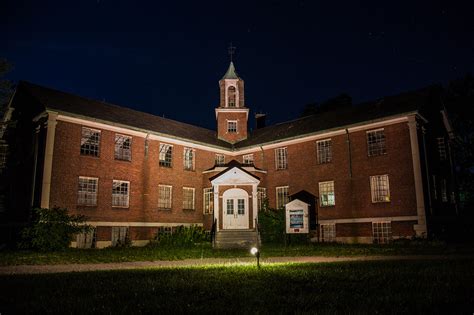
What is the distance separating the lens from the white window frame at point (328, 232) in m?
24.1

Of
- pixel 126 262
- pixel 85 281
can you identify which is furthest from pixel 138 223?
pixel 85 281

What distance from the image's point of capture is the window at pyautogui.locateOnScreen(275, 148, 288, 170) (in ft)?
89.8

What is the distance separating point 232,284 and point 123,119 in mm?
19720

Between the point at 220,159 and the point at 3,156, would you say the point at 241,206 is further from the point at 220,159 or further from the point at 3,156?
the point at 3,156

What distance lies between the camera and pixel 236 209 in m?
24.5

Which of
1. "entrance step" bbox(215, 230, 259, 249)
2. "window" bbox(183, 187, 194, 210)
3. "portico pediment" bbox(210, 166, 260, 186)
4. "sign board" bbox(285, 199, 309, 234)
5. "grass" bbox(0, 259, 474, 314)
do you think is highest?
"portico pediment" bbox(210, 166, 260, 186)

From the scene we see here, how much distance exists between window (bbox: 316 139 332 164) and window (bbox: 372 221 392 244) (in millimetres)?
5243

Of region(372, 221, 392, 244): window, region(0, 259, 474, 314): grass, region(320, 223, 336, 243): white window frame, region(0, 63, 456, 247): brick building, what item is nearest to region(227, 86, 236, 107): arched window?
region(0, 63, 456, 247): brick building

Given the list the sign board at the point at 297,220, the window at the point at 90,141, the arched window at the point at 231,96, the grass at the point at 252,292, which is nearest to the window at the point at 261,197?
the sign board at the point at 297,220

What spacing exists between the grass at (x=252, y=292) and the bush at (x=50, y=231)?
393 inches

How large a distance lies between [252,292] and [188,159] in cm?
2172

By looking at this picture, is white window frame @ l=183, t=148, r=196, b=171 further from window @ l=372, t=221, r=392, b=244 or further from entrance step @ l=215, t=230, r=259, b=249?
window @ l=372, t=221, r=392, b=244

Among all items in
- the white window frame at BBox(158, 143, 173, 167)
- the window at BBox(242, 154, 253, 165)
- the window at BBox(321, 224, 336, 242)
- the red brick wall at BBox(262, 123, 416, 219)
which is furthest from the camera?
the window at BBox(242, 154, 253, 165)

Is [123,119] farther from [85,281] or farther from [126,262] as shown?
[85,281]
